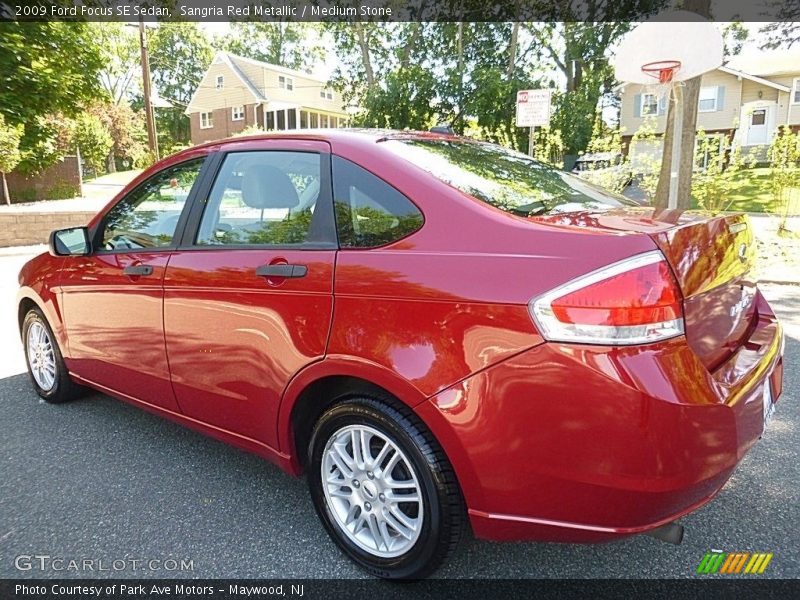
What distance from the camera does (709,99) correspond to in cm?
3322

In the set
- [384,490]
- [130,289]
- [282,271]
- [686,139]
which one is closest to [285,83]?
[686,139]

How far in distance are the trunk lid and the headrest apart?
3.69 ft

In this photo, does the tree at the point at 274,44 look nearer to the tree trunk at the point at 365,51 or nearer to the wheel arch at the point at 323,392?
the tree trunk at the point at 365,51

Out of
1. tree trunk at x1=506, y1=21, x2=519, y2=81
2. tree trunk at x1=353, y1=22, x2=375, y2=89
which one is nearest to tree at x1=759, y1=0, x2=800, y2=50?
tree trunk at x1=506, y1=21, x2=519, y2=81

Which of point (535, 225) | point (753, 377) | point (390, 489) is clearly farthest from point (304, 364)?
point (753, 377)

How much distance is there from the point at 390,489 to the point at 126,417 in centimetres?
240

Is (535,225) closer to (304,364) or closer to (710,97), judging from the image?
(304,364)

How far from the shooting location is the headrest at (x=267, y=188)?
2.55 meters

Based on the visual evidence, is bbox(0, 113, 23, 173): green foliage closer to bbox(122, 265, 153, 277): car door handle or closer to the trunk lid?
bbox(122, 265, 153, 277): car door handle

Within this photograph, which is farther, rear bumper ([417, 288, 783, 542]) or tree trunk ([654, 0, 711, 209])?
tree trunk ([654, 0, 711, 209])

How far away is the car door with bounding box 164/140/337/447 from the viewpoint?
230cm

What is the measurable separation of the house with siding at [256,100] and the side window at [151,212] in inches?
1577

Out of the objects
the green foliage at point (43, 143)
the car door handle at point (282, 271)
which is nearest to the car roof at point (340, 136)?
the car door handle at point (282, 271)

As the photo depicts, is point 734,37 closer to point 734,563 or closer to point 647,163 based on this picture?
point 647,163
